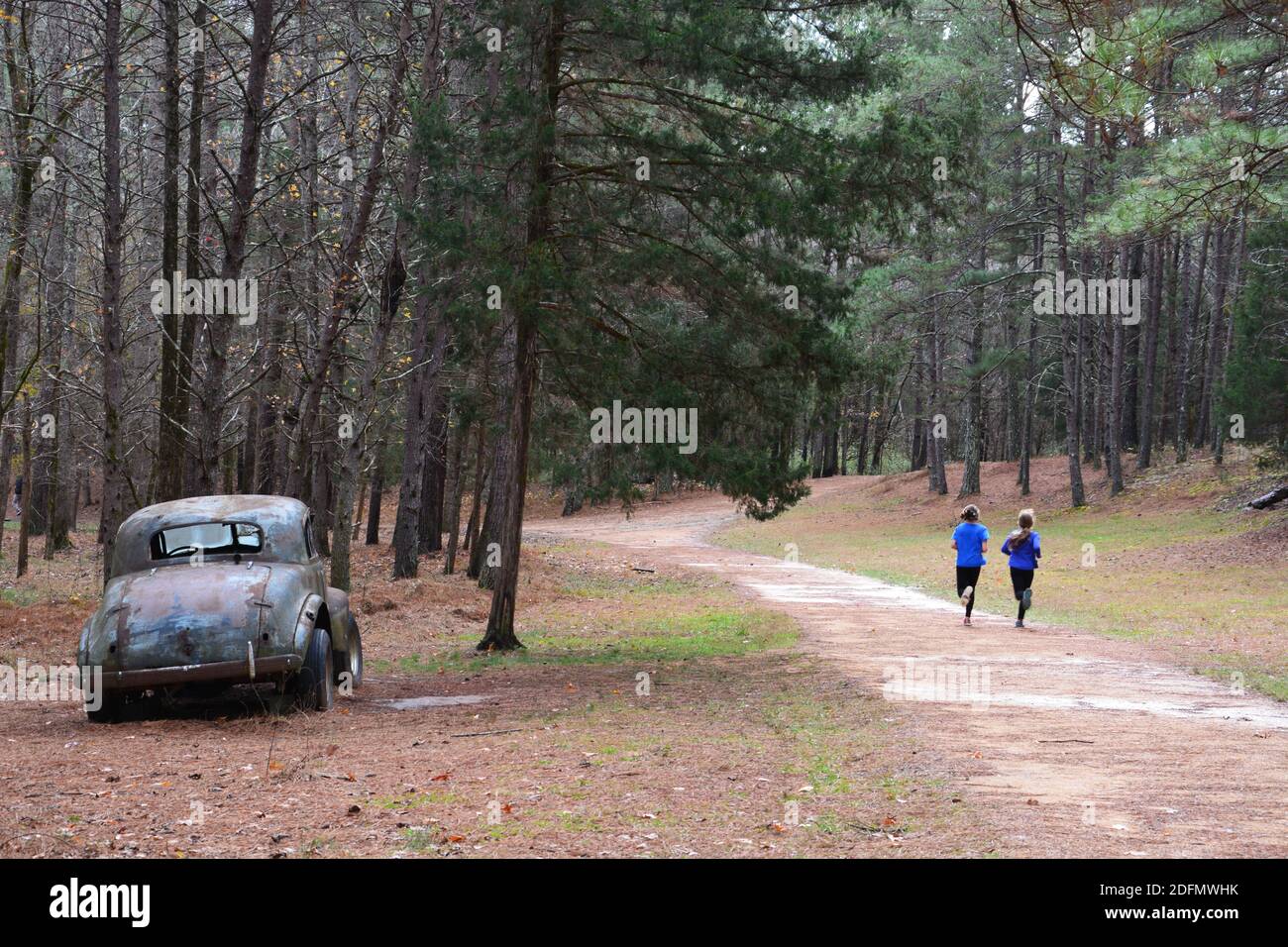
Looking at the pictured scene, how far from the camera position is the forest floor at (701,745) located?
6.24 metres

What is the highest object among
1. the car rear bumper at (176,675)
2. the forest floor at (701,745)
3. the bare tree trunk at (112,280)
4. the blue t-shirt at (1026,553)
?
the bare tree trunk at (112,280)

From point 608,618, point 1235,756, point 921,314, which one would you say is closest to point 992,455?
point 921,314

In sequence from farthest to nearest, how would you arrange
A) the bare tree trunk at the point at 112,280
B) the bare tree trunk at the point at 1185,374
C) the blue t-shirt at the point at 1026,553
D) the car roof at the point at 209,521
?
the bare tree trunk at the point at 1185,374, the blue t-shirt at the point at 1026,553, the bare tree trunk at the point at 112,280, the car roof at the point at 209,521

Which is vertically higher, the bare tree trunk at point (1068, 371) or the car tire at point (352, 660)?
the bare tree trunk at point (1068, 371)

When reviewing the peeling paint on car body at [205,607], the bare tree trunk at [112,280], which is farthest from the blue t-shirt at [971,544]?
the bare tree trunk at [112,280]

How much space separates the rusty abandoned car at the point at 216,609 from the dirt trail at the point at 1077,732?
5.34m

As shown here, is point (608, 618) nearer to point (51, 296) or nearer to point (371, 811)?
point (51, 296)

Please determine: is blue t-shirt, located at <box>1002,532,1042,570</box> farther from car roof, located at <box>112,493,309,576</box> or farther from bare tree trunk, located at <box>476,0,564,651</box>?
car roof, located at <box>112,493,309,576</box>

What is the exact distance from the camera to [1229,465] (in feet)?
126

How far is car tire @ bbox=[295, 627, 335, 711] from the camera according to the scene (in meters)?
10.3

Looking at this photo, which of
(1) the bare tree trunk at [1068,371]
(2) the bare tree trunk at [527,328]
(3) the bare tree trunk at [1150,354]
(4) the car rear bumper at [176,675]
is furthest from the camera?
(3) the bare tree trunk at [1150,354]

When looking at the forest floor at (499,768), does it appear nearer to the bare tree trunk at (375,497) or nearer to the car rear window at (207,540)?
the car rear window at (207,540)

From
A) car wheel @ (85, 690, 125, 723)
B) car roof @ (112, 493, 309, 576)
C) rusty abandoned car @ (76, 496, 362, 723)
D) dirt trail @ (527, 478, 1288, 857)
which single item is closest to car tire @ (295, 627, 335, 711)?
rusty abandoned car @ (76, 496, 362, 723)

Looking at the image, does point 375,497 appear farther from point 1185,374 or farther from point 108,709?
point 1185,374
